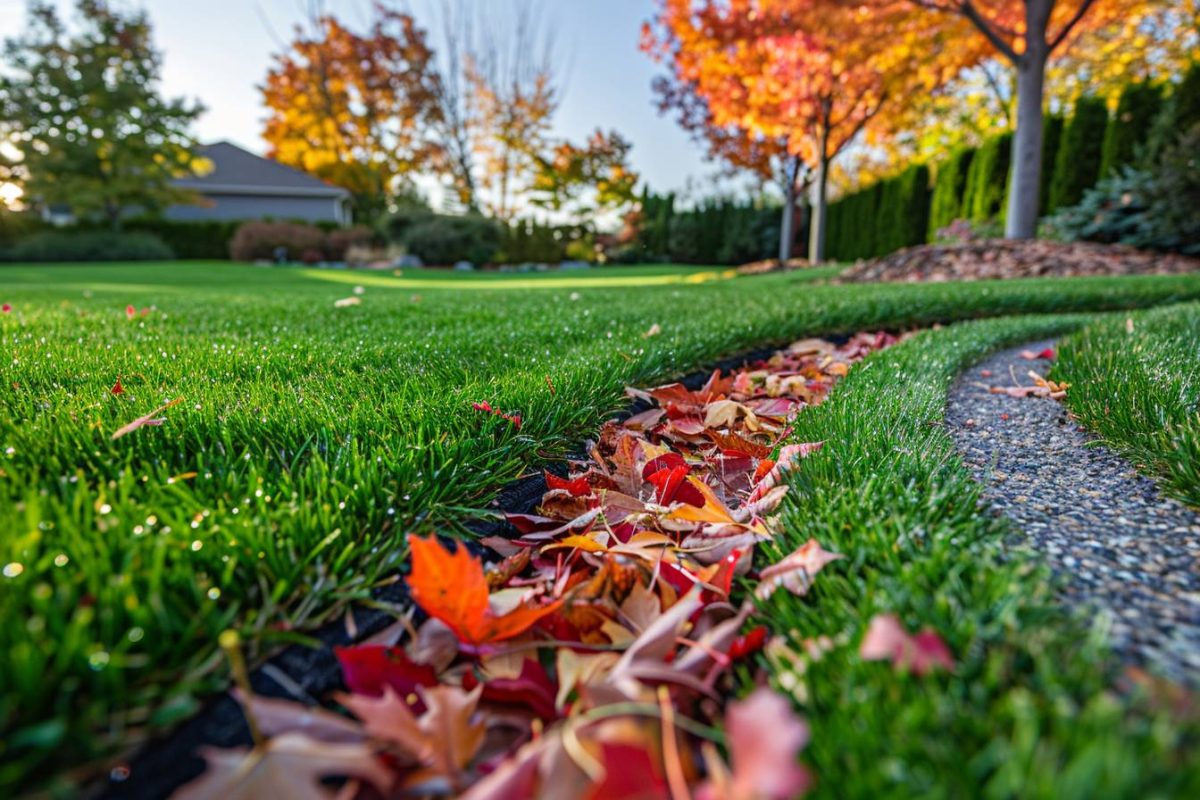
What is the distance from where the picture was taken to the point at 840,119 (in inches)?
513

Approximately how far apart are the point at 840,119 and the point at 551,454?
13889 mm

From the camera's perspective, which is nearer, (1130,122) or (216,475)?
(216,475)

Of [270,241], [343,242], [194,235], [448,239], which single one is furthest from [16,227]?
[448,239]

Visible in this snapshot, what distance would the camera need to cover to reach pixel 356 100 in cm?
2800

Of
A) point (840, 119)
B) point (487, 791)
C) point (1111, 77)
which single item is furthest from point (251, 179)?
point (487, 791)

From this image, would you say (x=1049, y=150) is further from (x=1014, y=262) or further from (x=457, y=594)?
(x=457, y=594)

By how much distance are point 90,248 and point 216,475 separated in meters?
23.3

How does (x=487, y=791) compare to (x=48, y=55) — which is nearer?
(x=487, y=791)

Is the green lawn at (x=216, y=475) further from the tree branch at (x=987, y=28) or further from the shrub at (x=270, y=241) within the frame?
the shrub at (x=270, y=241)

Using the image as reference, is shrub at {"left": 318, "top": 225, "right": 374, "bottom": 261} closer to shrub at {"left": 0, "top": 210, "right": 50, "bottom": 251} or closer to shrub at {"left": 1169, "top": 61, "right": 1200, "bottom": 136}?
shrub at {"left": 0, "top": 210, "right": 50, "bottom": 251}

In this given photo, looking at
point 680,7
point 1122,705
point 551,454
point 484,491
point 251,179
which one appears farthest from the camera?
point 251,179

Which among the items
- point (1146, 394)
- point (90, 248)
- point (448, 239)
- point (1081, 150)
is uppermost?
point (1081, 150)

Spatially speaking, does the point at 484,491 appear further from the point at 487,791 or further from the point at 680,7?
the point at 680,7

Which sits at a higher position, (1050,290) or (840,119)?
(840,119)
